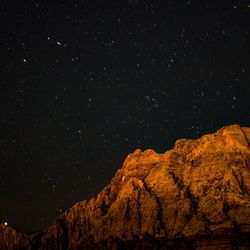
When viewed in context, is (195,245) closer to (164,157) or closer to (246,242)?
(246,242)

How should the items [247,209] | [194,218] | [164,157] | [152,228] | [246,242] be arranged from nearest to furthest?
[246,242] < [247,209] < [194,218] < [152,228] < [164,157]

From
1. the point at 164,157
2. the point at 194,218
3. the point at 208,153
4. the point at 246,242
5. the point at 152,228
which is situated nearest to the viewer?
the point at 246,242

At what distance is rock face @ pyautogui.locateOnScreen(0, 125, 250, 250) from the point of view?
103m

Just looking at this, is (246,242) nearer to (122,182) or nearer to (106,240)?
(106,240)

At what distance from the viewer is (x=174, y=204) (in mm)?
119750

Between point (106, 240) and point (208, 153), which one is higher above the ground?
point (208, 153)

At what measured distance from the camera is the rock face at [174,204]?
103m

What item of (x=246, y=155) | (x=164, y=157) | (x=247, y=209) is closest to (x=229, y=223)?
(x=247, y=209)

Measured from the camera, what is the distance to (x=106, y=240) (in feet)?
406

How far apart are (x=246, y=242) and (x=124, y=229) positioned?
35158mm

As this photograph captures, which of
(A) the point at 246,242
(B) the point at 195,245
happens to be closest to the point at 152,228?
(B) the point at 195,245

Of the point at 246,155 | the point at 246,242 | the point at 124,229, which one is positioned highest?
the point at 246,155

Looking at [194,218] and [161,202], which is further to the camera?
[161,202]

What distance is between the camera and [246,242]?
94.7 metres
